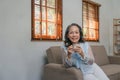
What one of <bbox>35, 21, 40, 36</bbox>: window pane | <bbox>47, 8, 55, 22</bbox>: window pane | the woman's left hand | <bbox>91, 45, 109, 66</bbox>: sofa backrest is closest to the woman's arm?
the woman's left hand

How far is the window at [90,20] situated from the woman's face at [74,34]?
215 cm

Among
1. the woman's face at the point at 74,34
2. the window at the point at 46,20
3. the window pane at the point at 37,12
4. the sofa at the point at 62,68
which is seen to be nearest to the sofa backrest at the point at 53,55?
the sofa at the point at 62,68

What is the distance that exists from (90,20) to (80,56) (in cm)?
272

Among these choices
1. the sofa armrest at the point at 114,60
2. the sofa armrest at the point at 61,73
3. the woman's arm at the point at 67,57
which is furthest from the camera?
the sofa armrest at the point at 114,60

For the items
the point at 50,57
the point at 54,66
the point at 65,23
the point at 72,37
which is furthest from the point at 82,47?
the point at 65,23

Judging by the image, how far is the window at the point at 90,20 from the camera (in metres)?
4.45

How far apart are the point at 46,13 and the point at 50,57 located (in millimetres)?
812

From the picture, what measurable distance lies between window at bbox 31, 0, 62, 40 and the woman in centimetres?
97

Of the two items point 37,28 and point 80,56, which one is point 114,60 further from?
point 80,56

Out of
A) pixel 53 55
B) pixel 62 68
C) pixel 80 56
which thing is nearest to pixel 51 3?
pixel 53 55

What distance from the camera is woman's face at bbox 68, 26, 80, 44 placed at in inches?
88.5

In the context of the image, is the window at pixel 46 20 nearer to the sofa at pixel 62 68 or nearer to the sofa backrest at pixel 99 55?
the sofa at pixel 62 68

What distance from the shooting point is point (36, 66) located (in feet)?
10.3

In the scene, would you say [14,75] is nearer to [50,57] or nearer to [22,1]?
[50,57]
